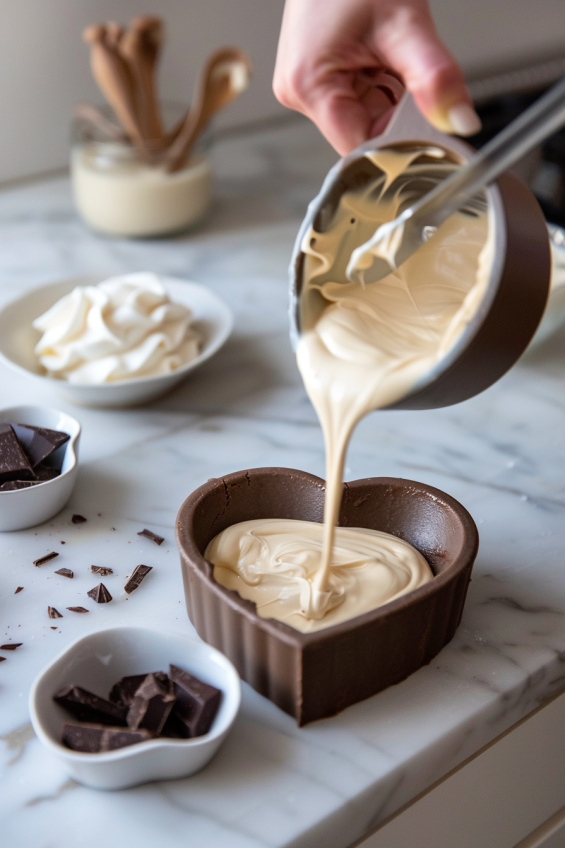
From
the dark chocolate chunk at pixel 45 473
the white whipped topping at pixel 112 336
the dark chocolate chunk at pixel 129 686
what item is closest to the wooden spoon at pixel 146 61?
the white whipped topping at pixel 112 336

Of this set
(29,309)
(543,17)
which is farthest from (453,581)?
(543,17)

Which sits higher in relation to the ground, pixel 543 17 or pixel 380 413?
pixel 543 17

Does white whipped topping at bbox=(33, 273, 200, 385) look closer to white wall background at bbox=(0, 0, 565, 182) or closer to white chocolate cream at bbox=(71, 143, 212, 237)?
white chocolate cream at bbox=(71, 143, 212, 237)

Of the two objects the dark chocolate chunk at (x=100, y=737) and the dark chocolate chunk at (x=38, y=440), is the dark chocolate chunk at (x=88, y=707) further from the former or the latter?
the dark chocolate chunk at (x=38, y=440)

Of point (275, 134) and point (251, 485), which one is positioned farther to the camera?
point (275, 134)

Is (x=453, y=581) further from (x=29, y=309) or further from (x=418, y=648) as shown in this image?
(x=29, y=309)

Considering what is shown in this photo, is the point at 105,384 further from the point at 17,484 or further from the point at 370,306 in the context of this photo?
the point at 370,306
